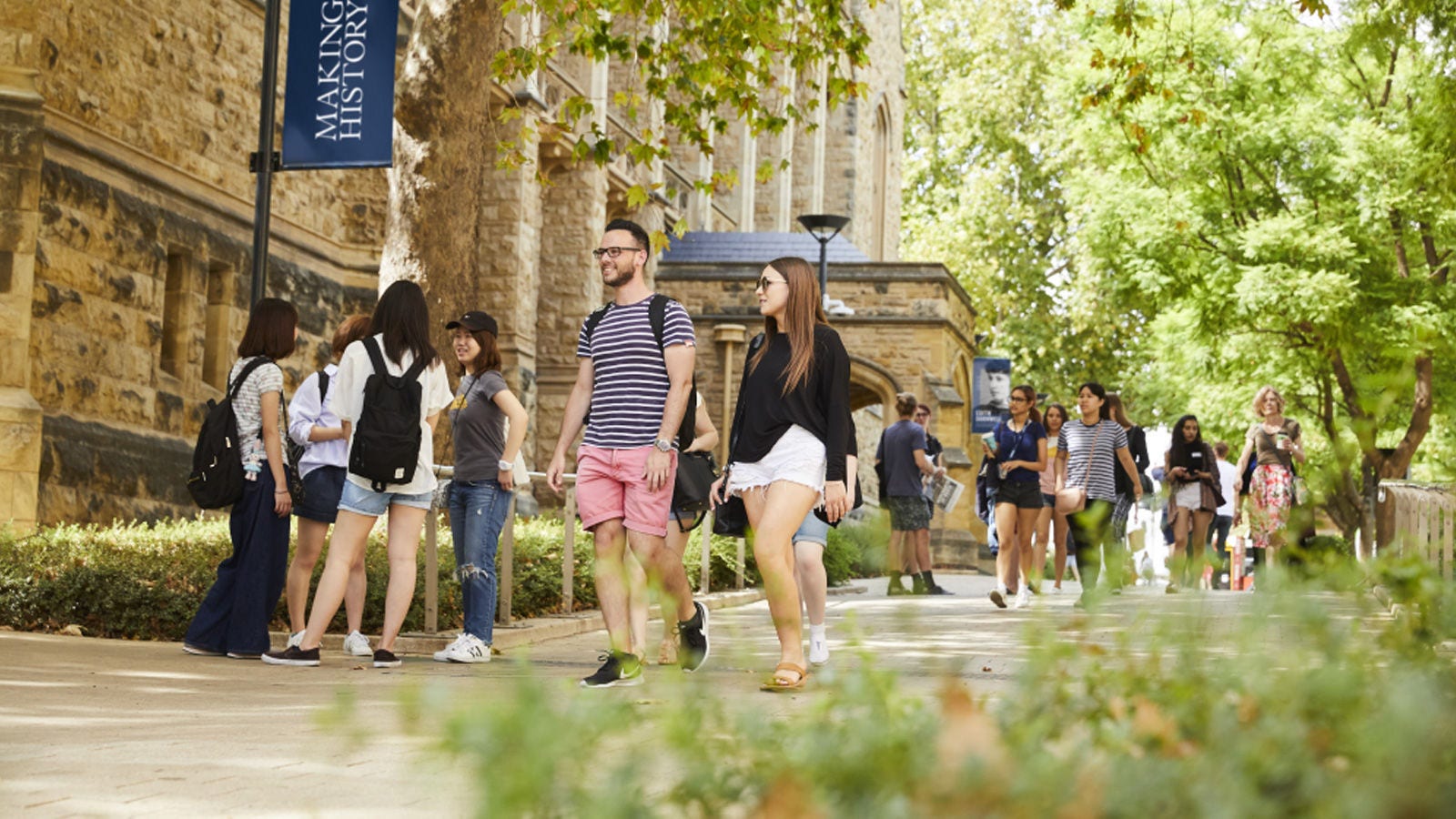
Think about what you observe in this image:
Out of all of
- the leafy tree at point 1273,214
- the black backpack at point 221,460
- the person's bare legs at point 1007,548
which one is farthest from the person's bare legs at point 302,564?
the leafy tree at point 1273,214

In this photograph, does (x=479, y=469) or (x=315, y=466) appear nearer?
(x=315, y=466)

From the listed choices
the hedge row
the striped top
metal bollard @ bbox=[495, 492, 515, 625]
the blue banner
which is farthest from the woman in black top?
the striped top

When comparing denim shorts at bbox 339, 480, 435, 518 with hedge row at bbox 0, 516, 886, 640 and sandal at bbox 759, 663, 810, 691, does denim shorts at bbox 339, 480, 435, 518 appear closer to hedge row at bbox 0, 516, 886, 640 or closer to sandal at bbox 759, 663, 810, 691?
hedge row at bbox 0, 516, 886, 640

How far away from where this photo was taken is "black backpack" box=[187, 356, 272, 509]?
27.8 ft

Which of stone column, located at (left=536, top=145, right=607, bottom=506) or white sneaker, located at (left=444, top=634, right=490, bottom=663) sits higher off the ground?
stone column, located at (left=536, top=145, right=607, bottom=506)

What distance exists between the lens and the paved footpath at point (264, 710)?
3982 mm

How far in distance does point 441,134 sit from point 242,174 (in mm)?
6744

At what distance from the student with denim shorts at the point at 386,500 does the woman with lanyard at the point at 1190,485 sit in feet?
28.2

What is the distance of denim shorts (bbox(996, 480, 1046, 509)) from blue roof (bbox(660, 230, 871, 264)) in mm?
18154

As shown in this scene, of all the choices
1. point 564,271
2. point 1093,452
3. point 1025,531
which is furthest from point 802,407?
point 564,271

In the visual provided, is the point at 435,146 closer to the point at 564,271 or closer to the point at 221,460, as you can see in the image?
the point at 221,460

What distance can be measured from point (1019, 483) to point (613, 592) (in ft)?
21.0

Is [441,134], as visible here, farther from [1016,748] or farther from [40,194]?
[1016,748]

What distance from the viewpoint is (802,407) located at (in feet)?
23.2
